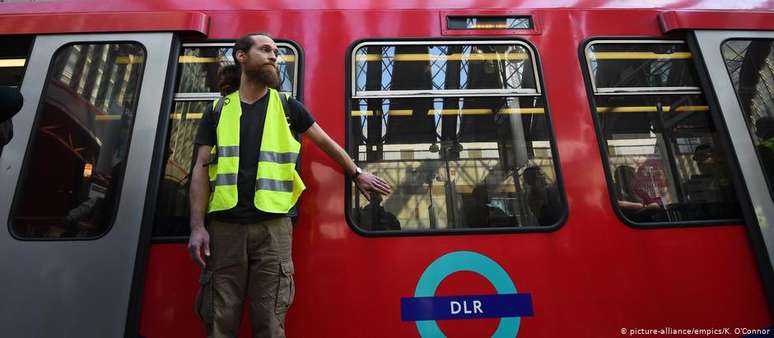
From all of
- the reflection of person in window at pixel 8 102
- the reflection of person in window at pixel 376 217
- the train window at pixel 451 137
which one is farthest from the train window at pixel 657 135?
the reflection of person in window at pixel 8 102

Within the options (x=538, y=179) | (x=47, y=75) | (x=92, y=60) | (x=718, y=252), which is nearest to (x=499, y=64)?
(x=538, y=179)

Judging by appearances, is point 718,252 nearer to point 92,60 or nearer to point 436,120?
point 436,120

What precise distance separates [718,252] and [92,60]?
3.55 metres

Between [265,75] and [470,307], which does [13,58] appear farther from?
[470,307]

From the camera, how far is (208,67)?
7.67 feet

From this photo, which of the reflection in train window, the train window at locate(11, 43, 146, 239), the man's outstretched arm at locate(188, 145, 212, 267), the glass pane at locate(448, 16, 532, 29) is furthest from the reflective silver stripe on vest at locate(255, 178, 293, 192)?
the glass pane at locate(448, 16, 532, 29)

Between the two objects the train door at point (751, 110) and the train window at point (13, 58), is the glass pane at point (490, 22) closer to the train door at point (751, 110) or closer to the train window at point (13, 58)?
the train door at point (751, 110)

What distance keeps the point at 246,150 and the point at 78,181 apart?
1.09 meters

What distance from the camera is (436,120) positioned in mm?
2295

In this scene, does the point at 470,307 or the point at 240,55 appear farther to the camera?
the point at 470,307

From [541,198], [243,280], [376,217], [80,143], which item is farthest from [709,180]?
[80,143]

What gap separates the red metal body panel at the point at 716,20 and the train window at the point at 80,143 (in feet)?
10.2

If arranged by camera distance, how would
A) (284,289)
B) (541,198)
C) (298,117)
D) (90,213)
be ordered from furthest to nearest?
(541,198) < (90,213) < (298,117) < (284,289)

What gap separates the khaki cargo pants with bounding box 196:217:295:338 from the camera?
1.67 meters
